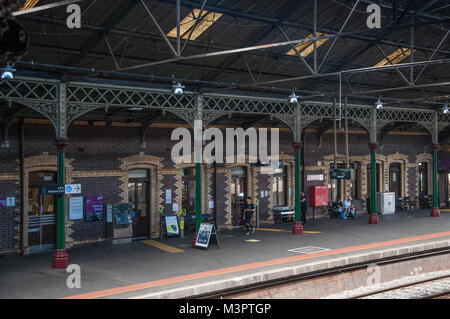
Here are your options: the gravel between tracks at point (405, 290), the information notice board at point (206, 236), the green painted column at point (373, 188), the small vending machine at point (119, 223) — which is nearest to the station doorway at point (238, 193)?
the information notice board at point (206, 236)

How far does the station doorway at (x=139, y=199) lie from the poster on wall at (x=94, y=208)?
1.20 meters

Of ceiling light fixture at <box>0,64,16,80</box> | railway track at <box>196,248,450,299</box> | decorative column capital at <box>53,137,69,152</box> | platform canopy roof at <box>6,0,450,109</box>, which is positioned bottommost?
railway track at <box>196,248,450,299</box>

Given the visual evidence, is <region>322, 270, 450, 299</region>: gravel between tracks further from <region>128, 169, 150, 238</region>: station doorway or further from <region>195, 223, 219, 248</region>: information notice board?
<region>128, 169, 150, 238</region>: station doorway

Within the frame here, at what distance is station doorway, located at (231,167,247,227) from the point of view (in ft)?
60.7

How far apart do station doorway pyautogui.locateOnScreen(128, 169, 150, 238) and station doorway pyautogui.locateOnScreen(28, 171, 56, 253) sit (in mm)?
2667

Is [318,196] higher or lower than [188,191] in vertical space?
lower

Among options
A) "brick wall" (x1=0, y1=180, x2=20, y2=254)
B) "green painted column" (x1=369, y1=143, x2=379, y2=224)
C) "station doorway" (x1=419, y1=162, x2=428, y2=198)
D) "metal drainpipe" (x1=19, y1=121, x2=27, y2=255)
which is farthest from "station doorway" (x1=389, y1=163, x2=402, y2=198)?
"brick wall" (x1=0, y1=180, x2=20, y2=254)

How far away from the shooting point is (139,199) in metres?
16.4

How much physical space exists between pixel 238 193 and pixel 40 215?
7.66 metres

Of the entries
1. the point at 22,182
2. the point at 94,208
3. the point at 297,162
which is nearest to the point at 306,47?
the point at 297,162

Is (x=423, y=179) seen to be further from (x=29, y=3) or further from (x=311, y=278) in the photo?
(x=29, y=3)

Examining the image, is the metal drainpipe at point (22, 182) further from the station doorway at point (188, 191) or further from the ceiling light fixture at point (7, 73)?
the station doorway at point (188, 191)

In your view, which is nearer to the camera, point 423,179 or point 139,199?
point 139,199
